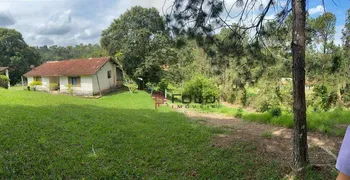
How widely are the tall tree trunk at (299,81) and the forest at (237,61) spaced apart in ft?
3.87

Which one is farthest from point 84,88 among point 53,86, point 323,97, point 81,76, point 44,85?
point 323,97

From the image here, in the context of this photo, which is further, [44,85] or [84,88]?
[44,85]

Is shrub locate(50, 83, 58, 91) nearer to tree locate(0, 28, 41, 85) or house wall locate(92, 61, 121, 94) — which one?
house wall locate(92, 61, 121, 94)

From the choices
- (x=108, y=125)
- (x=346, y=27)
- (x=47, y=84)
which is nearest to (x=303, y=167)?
(x=108, y=125)

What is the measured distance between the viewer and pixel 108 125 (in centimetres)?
728

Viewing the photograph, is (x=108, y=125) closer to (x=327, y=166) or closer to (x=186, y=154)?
(x=186, y=154)

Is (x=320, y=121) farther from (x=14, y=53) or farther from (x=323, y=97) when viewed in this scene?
(x=14, y=53)

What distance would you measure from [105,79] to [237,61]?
1926 cm

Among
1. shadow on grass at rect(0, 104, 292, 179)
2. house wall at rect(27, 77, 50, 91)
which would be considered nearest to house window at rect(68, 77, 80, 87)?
house wall at rect(27, 77, 50, 91)

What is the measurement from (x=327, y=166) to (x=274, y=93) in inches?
553

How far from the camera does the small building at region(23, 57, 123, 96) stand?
21.5 metres

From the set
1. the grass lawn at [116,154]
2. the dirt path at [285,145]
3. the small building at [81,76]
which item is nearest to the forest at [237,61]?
the dirt path at [285,145]

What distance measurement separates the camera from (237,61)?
19.0ft

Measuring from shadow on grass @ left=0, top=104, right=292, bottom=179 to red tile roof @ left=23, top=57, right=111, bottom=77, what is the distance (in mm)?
15350
